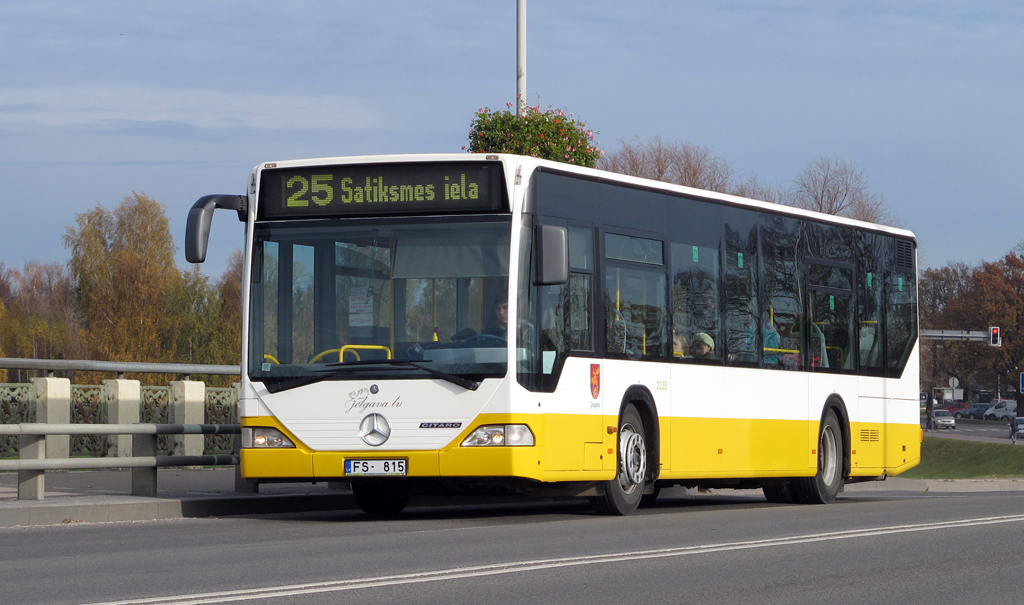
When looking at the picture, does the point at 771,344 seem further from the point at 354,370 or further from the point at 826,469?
the point at 354,370

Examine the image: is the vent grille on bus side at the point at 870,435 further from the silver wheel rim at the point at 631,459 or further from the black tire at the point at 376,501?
the black tire at the point at 376,501

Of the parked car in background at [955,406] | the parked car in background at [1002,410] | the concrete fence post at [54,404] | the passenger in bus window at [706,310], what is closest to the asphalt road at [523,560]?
the passenger in bus window at [706,310]

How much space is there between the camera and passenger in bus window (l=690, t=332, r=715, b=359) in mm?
15178

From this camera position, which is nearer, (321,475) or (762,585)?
(762,585)

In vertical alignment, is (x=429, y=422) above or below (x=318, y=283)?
below

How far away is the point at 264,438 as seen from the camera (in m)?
13.0

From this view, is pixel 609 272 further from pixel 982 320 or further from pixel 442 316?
pixel 982 320

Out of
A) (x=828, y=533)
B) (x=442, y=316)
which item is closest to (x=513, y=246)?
(x=442, y=316)

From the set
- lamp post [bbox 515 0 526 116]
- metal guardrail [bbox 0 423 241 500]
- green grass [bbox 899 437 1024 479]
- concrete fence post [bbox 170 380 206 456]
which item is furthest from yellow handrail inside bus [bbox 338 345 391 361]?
green grass [bbox 899 437 1024 479]

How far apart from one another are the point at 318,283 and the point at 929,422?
84.0 metres

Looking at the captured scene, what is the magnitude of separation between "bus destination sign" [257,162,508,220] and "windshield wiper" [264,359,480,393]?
52.2 inches

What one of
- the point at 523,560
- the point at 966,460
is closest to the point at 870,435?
the point at 523,560

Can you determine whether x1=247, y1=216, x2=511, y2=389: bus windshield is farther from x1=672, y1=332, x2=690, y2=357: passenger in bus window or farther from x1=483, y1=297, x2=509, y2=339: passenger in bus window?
x1=672, y1=332, x2=690, y2=357: passenger in bus window

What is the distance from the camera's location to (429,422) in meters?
12.6
